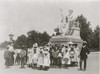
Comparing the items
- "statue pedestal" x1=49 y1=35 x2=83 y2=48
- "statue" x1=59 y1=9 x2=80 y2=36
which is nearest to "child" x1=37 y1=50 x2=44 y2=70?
"statue pedestal" x1=49 y1=35 x2=83 y2=48

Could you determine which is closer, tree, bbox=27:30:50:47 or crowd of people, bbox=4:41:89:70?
crowd of people, bbox=4:41:89:70

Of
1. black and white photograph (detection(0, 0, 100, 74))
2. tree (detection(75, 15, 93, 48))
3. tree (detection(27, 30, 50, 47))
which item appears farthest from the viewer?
tree (detection(75, 15, 93, 48))

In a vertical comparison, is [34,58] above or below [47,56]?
below

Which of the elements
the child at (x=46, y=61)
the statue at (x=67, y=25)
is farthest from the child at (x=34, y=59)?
the statue at (x=67, y=25)

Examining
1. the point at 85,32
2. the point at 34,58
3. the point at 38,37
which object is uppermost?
the point at 85,32

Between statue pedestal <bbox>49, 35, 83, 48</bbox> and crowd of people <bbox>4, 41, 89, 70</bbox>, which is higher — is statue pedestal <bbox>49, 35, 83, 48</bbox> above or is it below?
above

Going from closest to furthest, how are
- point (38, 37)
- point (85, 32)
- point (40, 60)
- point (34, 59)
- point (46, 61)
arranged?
point (46, 61), point (40, 60), point (34, 59), point (38, 37), point (85, 32)

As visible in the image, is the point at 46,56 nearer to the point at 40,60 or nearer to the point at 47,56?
the point at 47,56

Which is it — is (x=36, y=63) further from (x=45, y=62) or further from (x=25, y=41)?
(x=25, y=41)

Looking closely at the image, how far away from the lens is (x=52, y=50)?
1642 cm

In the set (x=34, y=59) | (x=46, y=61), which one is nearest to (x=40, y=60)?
(x=46, y=61)

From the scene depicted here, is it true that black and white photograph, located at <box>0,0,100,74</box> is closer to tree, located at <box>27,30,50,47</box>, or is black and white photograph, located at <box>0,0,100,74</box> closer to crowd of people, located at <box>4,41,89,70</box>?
crowd of people, located at <box>4,41,89,70</box>

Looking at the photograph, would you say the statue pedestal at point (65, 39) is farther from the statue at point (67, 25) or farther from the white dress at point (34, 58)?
the white dress at point (34, 58)

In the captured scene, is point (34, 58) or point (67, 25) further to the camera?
point (67, 25)
